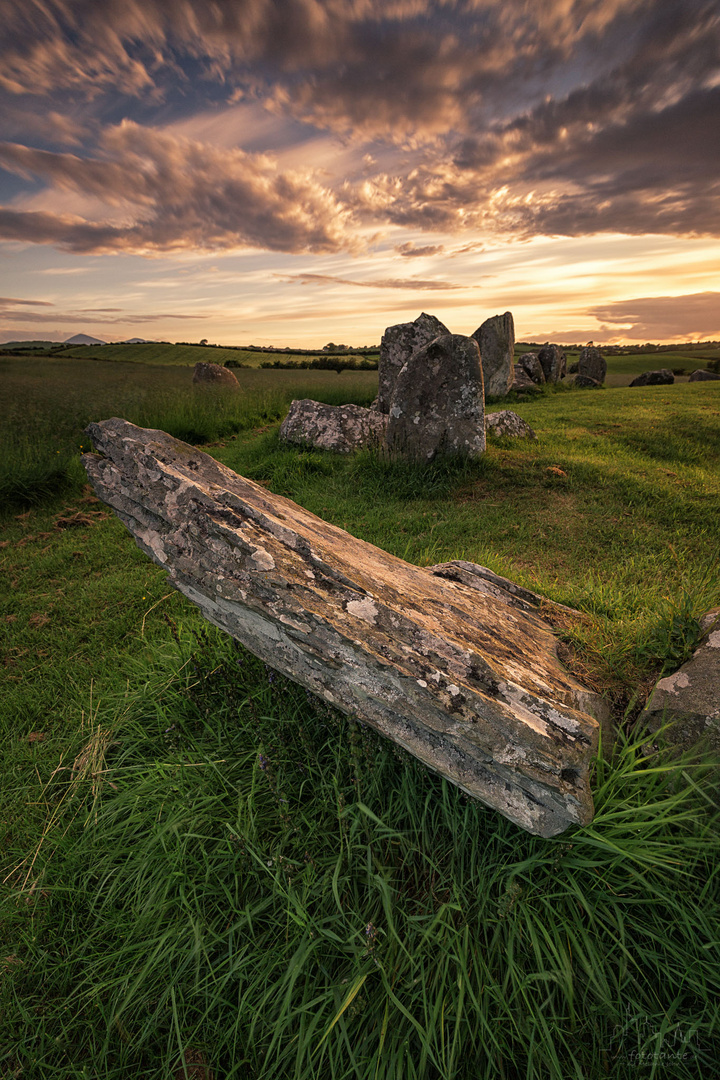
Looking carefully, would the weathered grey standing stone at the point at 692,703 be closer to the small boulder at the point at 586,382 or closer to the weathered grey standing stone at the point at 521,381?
the weathered grey standing stone at the point at 521,381

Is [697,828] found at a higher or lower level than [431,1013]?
higher

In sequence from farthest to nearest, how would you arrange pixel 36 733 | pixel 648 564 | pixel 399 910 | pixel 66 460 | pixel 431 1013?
1. pixel 66 460
2. pixel 648 564
3. pixel 36 733
4. pixel 399 910
5. pixel 431 1013

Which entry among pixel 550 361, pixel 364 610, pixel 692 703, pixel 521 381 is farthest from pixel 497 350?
pixel 364 610

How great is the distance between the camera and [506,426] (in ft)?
33.5

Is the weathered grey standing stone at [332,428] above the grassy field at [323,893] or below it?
above

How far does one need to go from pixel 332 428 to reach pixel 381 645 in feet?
29.0

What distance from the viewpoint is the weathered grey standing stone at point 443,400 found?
8.20 m

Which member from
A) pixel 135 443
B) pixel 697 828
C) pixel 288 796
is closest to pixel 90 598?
pixel 135 443

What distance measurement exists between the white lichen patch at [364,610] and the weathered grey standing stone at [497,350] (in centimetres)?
1693

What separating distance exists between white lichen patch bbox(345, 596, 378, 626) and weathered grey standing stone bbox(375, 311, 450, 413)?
11.0 metres

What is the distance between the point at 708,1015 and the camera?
167 centimetres

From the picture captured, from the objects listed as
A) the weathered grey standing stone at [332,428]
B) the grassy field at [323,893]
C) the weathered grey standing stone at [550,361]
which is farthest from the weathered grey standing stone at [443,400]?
the weathered grey standing stone at [550,361]

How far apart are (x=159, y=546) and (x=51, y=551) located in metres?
5.63

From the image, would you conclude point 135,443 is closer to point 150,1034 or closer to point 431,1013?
point 150,1034
